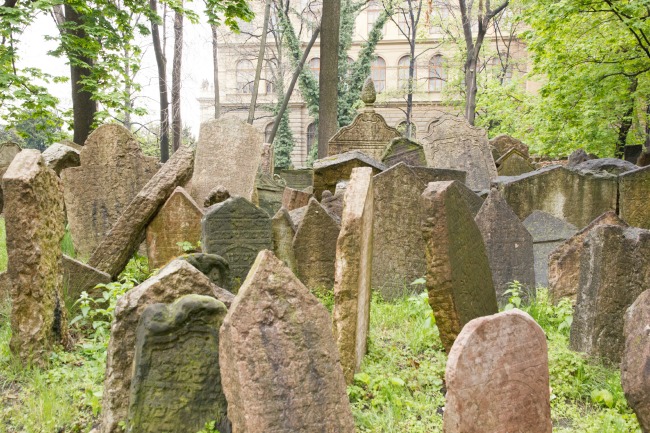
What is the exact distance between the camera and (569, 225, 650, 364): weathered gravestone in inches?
169

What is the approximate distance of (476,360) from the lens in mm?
2818

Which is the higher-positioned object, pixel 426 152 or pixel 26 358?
pixel 426 152

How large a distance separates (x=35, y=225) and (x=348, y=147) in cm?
884

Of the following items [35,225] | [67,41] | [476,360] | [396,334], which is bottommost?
[396,334]

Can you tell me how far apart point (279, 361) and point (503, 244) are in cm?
378

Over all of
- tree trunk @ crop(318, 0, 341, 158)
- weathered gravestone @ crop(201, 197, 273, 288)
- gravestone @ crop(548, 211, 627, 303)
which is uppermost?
tree trunk @ crop(318, 0, 341, 158)

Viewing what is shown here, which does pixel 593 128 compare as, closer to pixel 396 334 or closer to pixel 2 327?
pixel 396 334

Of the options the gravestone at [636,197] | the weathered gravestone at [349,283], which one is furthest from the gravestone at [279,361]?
the gravestone at [636,197]

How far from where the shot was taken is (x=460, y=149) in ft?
36.3

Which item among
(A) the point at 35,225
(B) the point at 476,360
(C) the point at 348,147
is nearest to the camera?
(B) the point at 476,360

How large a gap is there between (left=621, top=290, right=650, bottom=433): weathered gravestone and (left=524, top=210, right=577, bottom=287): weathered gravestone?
3.83 meters

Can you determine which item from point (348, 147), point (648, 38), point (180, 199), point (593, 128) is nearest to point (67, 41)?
point (348, 147)

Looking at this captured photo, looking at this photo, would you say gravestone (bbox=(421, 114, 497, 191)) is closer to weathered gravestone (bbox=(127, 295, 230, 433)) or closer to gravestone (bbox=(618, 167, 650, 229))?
gravestone (bbox=(618, 167, 650, 229))

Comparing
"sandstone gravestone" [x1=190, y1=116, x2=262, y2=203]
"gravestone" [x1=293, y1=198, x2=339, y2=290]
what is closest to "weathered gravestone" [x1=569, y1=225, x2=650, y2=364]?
"gravestone" [x1=293, y1=198, x2=339, y2=290]
